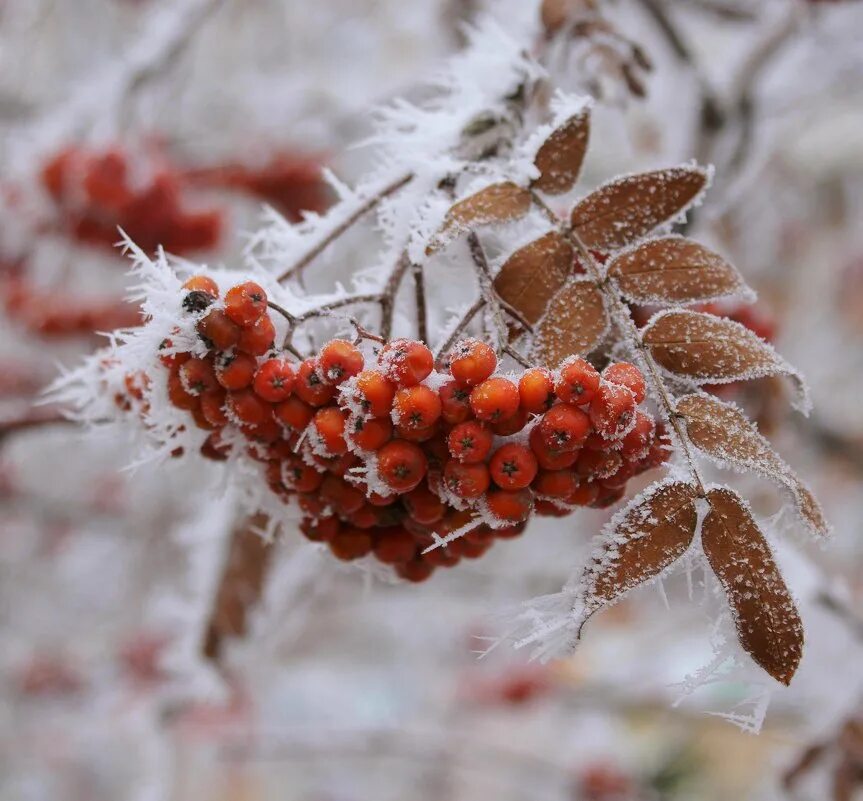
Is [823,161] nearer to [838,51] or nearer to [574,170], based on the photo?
[838,51]

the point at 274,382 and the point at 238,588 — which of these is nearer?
the point at 274,382

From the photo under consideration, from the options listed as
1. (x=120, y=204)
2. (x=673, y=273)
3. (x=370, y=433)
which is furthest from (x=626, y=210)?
(x=120, y=204)

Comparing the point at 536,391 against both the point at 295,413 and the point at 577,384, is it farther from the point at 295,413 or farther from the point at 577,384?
the point at 295,413

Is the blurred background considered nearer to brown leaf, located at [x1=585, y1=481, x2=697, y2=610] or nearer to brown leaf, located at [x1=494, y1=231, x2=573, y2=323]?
brown leaf, located at [x1=585, y1=481, x2=697, y2=610]

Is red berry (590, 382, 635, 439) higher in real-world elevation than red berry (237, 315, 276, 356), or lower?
higher

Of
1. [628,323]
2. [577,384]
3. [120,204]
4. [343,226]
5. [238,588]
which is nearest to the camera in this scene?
[577,384]

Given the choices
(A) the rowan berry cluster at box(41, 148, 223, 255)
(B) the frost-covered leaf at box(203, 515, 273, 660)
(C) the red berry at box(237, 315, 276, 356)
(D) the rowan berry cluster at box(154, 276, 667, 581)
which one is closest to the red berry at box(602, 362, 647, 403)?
(D) the rowan berry cluster at box(154, 276, 667, 581)

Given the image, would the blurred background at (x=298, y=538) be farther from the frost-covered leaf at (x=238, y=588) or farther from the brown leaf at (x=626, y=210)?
the brown leaf at (x=626, y=210)
